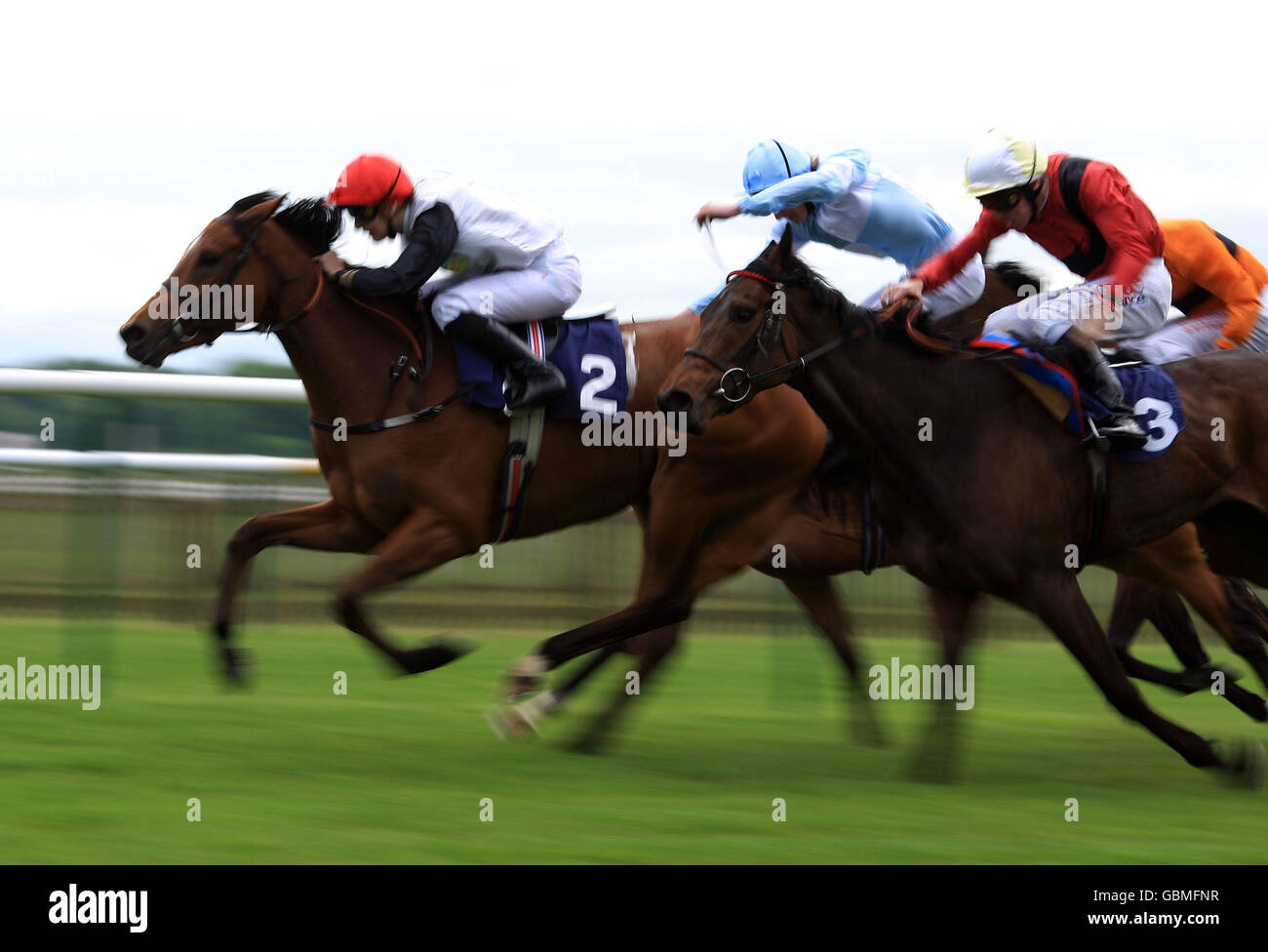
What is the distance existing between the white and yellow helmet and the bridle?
69 centimetres

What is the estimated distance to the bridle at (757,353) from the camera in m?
5.05

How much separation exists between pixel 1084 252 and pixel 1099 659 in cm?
139

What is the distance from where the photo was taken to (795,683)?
7180 mm

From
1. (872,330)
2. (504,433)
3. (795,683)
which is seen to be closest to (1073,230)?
(872,330)

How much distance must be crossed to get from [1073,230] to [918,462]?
3.24ft

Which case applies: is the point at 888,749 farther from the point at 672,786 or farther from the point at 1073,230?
the point at 1073,230

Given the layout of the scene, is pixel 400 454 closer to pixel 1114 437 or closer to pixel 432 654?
pixel 432 654

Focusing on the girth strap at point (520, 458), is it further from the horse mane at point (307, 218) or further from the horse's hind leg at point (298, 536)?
the horse mane at point (307, 218)

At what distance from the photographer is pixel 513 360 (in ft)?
18.8

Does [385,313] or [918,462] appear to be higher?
[385,313]

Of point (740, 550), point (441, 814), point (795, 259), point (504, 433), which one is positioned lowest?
point (441, 814)

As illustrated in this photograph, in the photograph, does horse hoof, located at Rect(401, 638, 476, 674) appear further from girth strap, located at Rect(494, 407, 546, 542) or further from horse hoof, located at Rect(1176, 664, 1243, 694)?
horse hoof, located at Rect(1176, 664, 1243, 694)

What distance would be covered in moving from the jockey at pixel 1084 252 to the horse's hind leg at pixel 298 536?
1945mm
